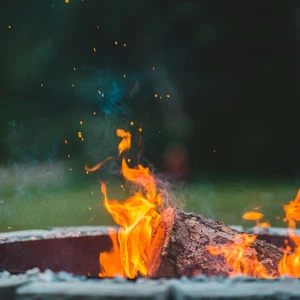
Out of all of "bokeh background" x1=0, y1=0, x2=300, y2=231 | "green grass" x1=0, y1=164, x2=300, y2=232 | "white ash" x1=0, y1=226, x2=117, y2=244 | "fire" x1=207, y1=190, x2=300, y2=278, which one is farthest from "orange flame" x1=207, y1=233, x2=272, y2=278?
"bokeh background" x1=0, y1=0, x2=300, y2=231

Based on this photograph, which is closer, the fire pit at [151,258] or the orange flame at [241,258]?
the fire pit at [151,258]

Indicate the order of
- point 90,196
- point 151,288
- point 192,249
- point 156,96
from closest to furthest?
1. point 151,288
2. point 192,249
3. point 90,196
4. point 156,96

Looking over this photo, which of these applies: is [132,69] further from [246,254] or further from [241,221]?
[246,254]

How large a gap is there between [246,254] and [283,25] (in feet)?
14.4

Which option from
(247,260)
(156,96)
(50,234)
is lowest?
(247,260)

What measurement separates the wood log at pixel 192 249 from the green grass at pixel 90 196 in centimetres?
278

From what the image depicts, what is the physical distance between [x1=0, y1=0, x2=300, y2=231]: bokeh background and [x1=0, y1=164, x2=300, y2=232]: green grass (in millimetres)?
18

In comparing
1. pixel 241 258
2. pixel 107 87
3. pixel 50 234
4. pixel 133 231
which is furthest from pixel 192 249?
pixel 107 87

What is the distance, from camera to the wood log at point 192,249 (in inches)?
82.9

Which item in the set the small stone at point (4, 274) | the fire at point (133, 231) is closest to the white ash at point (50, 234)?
the fire at point (133, 231)

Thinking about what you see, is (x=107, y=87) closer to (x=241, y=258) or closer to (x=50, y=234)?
(x=50, y=234)

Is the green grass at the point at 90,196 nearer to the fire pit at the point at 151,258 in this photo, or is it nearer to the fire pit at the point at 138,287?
the fire pit at the point at 151,258

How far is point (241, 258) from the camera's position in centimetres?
214

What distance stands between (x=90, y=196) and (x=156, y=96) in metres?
1.29
